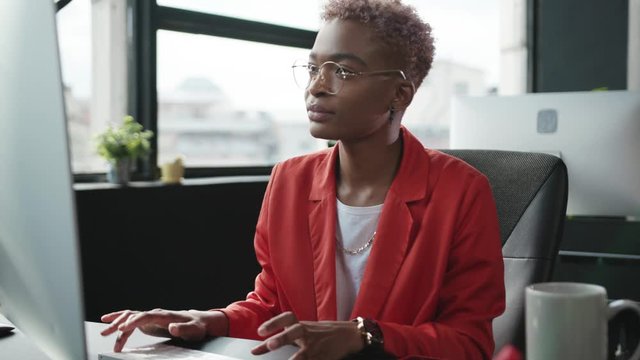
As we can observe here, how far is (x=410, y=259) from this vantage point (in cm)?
119

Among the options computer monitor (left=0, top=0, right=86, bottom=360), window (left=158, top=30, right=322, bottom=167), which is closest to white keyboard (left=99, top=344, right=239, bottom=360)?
computer monitor (left=0, top=0, right=86, bottom=360)

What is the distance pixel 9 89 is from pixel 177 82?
256cm

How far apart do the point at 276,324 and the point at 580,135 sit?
1401mm

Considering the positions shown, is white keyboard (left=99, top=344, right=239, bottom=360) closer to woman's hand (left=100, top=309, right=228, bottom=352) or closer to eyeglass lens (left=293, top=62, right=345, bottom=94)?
woman's hand (left=100, top=309, right=228, bottom=352)

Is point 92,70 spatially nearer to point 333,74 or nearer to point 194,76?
point 194,76

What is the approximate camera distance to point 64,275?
590mm

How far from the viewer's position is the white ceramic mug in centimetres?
62

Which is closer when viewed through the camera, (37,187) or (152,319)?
(37,187)

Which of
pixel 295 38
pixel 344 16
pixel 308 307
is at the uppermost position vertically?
Result: pixel 295 38

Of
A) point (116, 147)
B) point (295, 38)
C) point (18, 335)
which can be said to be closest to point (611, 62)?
point (295, 38)

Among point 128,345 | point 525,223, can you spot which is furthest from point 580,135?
point 128,345

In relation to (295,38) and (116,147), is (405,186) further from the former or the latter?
(295,38)

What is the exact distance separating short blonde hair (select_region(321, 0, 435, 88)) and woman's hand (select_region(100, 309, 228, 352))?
1.91 feet

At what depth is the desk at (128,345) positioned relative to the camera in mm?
857
